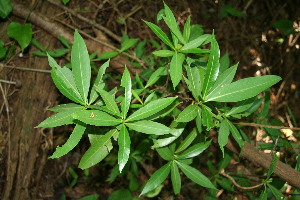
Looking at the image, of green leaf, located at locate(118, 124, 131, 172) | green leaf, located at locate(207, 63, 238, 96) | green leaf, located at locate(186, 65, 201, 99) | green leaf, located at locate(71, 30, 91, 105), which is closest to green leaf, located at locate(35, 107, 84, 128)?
green leaf, located at locate(71, 30, 91, 105)

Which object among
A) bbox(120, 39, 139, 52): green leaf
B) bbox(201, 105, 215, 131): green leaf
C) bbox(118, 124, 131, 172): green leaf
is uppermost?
bbox(120, 39, 139, 52): green leaf

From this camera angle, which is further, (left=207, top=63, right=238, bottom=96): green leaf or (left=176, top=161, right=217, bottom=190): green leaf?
(left=176, top=161, right=217, bottom=190): green leaf

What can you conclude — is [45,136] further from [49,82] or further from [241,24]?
[241,24]

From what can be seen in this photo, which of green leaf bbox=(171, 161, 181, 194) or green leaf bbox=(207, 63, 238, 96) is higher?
green leaf bbox=(207, 63, 238, 96)

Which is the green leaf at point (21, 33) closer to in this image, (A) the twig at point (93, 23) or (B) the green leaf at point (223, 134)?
(A) the twig at point (93, 23)

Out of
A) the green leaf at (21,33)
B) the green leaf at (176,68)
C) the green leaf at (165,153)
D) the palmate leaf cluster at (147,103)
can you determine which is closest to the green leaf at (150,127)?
the palmate leaf cluster at (147,103)

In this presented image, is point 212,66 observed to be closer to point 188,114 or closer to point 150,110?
point 188,114

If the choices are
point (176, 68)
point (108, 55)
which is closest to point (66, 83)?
point (176, 68)

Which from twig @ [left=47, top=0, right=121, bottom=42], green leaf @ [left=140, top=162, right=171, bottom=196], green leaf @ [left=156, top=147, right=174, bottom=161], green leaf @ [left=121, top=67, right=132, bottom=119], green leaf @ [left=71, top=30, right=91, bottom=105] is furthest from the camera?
twig @ [left=47, top=0, right=121, bottom=42]

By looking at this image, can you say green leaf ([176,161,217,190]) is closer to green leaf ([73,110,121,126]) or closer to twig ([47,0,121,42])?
green leaf ([73,110,121,126])
